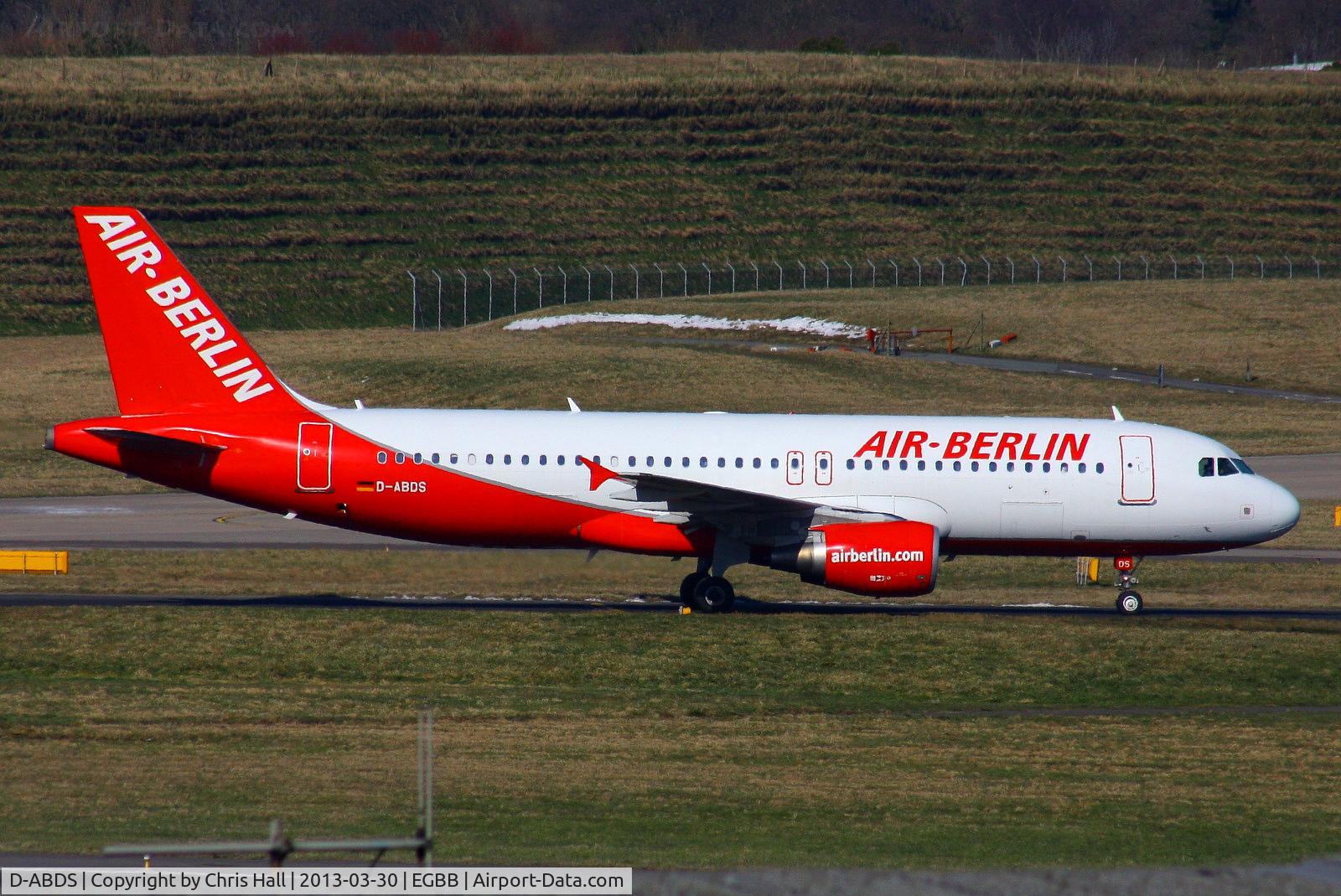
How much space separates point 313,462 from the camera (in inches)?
1198

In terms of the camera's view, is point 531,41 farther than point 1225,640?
Yes

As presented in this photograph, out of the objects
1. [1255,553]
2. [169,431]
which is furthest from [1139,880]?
[1255,553]

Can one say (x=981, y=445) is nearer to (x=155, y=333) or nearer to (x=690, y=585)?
(x=690, y=585)

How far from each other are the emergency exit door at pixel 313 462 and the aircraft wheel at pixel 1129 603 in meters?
15.8

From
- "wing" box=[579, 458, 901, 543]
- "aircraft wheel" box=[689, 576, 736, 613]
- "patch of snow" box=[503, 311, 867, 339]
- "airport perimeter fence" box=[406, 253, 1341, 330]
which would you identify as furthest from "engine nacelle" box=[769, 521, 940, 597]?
"airport perimeter fence" box=[406, 253, 1341, 330]

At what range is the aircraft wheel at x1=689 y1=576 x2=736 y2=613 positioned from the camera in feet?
100

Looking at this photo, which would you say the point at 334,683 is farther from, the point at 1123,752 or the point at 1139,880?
the point at 1139,880

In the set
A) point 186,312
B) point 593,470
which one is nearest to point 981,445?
point 593,470

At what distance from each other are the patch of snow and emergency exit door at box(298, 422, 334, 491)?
5319 centimetres

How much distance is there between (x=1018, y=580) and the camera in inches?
1447

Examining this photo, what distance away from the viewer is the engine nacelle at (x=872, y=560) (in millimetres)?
29281

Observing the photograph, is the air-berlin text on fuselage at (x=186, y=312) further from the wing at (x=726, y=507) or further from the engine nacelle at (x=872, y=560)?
the engine nacelle at (x=872, y=560)

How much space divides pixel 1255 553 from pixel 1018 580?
7812 mm

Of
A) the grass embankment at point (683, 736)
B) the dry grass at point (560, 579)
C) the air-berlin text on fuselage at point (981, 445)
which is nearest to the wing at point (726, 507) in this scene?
the dry grass at point (560, 579)
